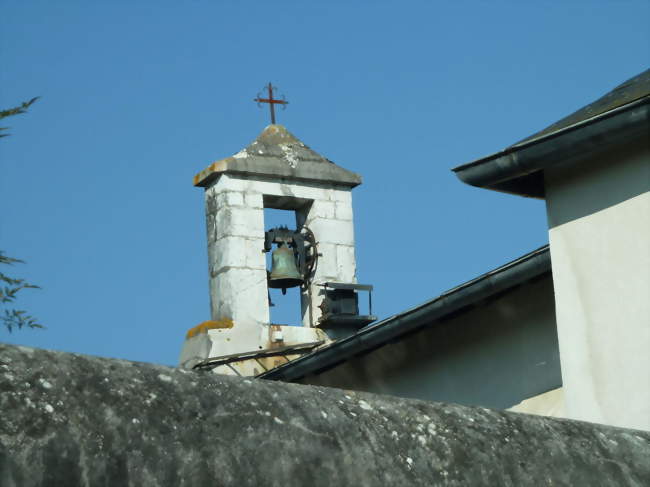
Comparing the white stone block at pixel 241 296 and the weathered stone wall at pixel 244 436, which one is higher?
the white stone block at pixel 241 296

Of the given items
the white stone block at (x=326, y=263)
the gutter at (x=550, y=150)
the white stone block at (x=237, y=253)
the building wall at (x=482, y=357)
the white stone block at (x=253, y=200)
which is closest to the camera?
the gutter at (x=550, y=150)

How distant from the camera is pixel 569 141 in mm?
5777

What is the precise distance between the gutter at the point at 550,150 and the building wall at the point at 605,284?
13cm

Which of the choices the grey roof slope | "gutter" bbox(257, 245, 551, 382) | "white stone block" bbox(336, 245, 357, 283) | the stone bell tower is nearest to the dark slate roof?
the grey roof slope

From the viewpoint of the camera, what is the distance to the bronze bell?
1335cm

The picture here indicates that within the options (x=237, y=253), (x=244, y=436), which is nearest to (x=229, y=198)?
(x=237, y=253)

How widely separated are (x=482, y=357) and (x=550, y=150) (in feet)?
8.02

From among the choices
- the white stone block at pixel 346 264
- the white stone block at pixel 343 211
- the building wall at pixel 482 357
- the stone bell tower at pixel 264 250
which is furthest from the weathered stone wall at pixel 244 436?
the white stone block at pixel 343 211

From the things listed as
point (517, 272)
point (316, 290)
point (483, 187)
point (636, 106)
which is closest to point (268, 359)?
point (316, 290)

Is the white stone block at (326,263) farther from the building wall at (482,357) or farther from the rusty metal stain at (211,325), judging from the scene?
the building wall at (482,357)

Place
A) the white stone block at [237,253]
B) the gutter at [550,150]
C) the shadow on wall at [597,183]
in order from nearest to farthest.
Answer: the gutter at [550,150] < the shadow on wall at [597,183] < the white stone block at [237,253]

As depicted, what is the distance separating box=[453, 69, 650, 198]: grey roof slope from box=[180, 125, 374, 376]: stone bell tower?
21.1 ft

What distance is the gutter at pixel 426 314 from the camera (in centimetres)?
718

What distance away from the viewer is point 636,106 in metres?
5.49
